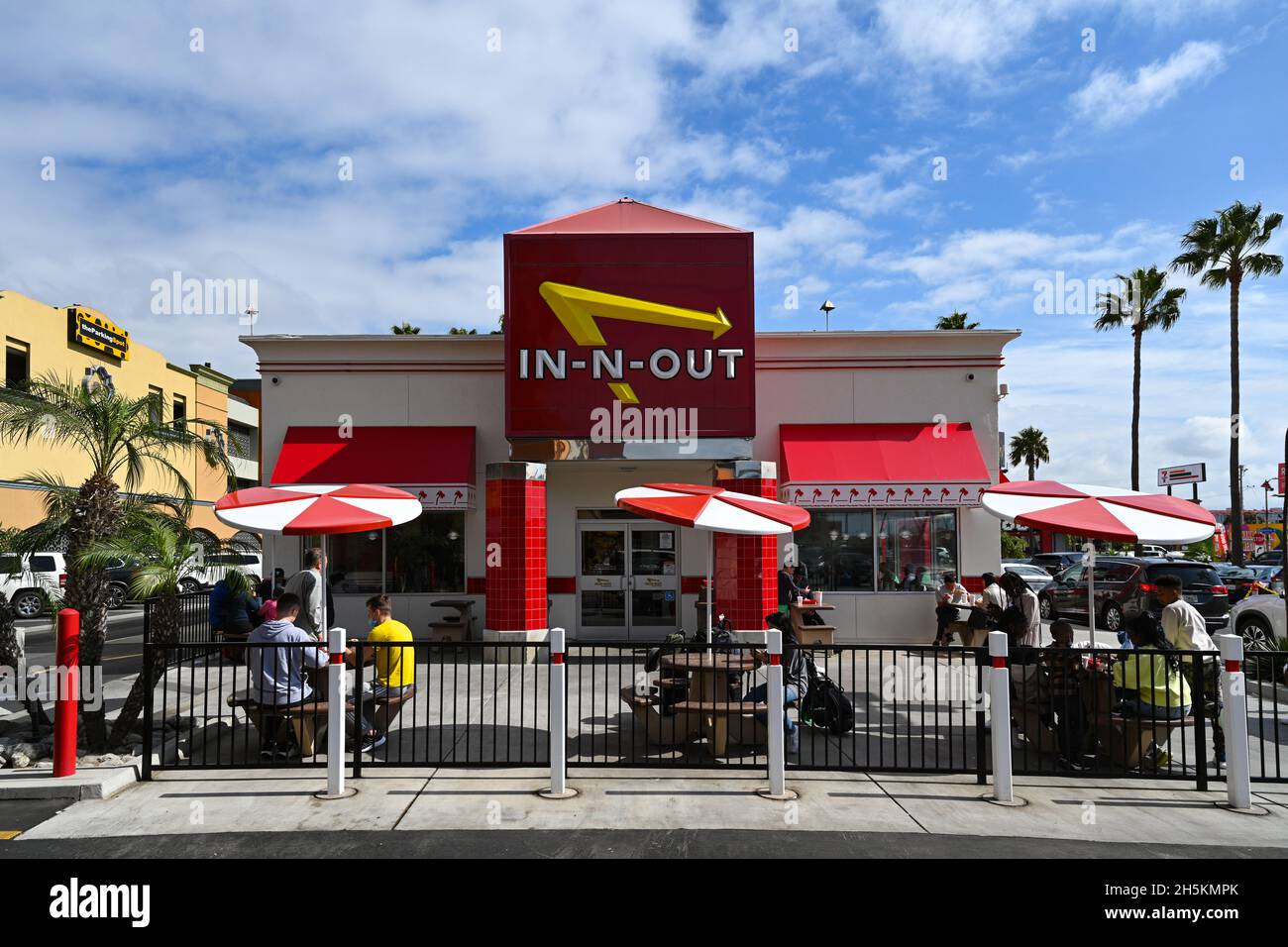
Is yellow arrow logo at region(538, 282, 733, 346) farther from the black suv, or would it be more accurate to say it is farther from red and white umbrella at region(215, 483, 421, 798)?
the black suv

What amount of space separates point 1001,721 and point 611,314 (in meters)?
9.18

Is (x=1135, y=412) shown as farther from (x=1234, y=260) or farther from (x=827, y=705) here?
(x=827, y=705)

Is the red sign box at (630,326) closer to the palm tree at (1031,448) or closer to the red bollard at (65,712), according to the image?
the red bollard at (65,712)

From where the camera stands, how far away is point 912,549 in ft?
48.3

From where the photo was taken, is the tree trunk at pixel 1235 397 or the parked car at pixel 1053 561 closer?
the tree trunk at pixel 1235 397

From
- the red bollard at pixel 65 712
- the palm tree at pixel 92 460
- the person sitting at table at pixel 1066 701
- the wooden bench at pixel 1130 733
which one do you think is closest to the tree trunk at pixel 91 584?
the palm tree at pixel 92 460

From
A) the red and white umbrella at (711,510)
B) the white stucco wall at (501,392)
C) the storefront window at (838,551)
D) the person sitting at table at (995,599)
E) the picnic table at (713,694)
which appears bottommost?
the picnic table at (713,694)

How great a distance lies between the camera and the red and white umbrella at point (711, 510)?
7.95 m

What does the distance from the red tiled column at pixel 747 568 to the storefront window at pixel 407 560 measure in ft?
16.2

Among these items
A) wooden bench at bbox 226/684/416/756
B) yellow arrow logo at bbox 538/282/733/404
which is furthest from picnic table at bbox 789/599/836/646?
wooden bench at bbox 226/684/416/756

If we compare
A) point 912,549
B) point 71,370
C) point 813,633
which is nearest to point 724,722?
point 813,633
